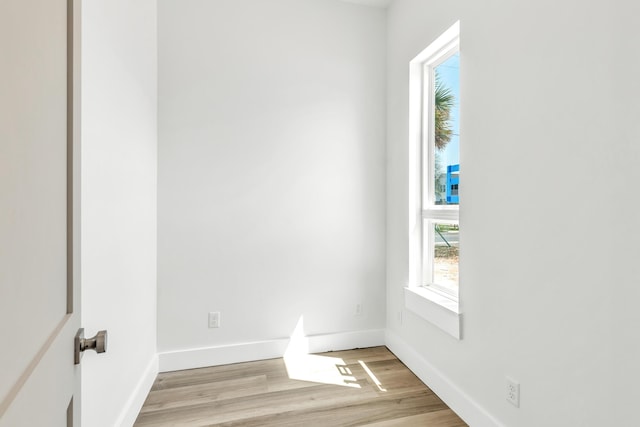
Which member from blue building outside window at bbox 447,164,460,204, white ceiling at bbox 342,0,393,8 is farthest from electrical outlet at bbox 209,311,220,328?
white ceiling at bbox 342,0,393,8

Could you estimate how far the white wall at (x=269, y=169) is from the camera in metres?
2.37

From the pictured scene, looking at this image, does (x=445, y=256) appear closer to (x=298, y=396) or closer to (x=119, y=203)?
(x=298, y=396)

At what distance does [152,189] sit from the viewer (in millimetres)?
2223

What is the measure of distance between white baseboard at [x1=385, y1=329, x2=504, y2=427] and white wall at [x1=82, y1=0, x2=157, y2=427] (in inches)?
70.2

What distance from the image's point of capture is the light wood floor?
1826 mm

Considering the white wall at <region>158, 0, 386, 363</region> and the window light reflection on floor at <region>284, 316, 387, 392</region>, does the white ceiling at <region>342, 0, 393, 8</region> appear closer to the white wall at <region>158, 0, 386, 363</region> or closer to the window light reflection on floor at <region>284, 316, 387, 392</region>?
the white wall at <region>158, 0, 386, 363</region>

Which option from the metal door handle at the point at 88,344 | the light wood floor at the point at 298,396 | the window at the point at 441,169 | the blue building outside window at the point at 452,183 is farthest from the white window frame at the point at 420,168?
the metal door handle at the point at 88,344

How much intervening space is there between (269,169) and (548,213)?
1832 mm

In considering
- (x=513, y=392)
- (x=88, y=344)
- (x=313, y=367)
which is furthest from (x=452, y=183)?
(x=88, y=344)

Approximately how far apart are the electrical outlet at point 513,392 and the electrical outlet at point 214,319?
6.20ft

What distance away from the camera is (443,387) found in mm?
1993
